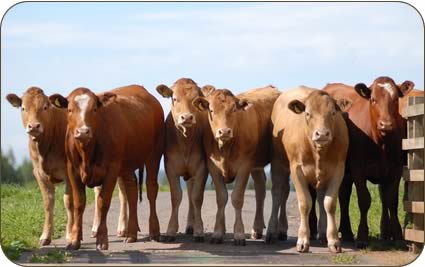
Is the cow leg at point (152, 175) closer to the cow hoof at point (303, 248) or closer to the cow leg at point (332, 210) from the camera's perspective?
the cow hoof at point (303, 248)

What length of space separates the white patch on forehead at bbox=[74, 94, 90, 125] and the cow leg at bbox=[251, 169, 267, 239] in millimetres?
3803

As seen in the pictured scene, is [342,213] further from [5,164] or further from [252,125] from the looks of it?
[5,164]

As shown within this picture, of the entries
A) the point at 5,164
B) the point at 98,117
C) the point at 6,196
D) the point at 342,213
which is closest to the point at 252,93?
the point at 342,213

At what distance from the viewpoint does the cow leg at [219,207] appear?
1480 cm

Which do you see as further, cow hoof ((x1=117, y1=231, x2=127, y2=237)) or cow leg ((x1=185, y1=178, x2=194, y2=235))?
cow hoof ((x1=117, y1=231, x2=127, y2=237))

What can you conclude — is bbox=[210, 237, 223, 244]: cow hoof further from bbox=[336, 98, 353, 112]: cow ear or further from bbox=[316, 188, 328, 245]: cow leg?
bbox=[336, 98, 353, 112]: cow ear

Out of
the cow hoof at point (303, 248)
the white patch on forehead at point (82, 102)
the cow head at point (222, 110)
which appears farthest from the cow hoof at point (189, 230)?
the white patch on forehead at point (82, 102)

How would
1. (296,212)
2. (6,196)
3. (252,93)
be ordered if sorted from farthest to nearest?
1. (6,196)
2. (296,212)
3. (252,93)

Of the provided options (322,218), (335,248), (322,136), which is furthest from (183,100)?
(335,248)

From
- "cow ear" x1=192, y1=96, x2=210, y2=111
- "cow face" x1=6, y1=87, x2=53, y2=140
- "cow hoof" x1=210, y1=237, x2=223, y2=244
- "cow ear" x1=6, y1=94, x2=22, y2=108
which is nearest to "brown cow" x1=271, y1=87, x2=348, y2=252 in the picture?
"cow ear" x1=192, y1=96, x2=210, y2=111

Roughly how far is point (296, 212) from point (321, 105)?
6.90m

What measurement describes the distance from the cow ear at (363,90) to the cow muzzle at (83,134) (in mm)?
4190

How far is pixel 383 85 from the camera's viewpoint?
14672 mm

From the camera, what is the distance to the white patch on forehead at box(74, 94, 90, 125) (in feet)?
44.4
